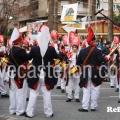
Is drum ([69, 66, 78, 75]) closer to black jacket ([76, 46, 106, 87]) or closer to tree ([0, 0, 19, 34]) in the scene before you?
black jacket ([76, 46, 106, 87])

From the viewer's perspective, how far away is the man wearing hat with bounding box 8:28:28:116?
989 cm

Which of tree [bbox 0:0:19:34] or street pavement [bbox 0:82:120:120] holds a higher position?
tree [bbox 0:0:19:34]

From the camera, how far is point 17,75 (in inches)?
394

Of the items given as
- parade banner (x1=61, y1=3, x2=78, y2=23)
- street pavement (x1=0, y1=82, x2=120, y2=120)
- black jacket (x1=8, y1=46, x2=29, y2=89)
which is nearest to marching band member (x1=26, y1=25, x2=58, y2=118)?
black jacket (x1=8, y1=46, x2=29, y2=89)

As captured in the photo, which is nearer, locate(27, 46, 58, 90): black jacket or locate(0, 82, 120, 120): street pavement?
locate(27, 46, 58, 90): black jacket

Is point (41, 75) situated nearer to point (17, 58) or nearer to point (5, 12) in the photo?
point (17, 58)

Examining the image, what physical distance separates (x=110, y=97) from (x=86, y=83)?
2.86 m

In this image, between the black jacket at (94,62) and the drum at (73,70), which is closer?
the black jacket at (94,62)

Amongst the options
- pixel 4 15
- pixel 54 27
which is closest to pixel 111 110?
pixel 54 27

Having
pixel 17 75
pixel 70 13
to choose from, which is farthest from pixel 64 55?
pixel 70 13

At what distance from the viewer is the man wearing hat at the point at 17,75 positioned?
9.89 meters

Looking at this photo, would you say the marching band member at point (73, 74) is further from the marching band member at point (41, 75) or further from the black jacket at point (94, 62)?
the marching band member at point (41, 75)

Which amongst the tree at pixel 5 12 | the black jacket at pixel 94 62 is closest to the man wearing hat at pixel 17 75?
the black jacket at pixel 94 62

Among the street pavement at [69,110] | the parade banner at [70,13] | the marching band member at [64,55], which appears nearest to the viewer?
the street pavement at [69,110]
